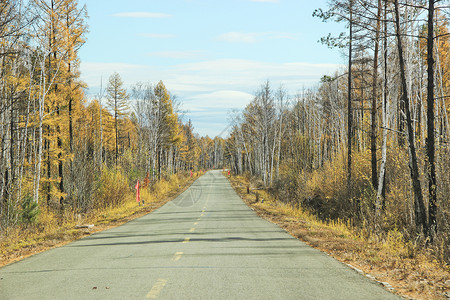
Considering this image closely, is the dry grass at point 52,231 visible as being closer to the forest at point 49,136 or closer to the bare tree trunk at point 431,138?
the forest at point 49,136

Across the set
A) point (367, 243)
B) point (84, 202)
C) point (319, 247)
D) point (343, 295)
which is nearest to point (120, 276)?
point (343, 295)

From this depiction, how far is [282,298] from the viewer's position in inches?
225

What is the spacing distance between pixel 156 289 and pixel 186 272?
1.38m

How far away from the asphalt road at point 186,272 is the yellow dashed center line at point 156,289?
15 millimetres

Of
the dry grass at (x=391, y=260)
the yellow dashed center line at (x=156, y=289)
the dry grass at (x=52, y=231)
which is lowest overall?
the dry grass at (x=52, y=231)

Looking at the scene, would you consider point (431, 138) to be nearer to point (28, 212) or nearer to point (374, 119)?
point (374, 119)

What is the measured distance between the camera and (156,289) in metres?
6.16

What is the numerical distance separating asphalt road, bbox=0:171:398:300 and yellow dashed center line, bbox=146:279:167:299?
0.05 ft

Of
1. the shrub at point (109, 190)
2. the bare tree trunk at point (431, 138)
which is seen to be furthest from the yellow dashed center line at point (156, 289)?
the shrub at point (109, 190)

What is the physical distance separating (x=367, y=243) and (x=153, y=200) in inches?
972

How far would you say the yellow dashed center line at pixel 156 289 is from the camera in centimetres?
576

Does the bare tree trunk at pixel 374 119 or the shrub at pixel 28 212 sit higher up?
the bare tree trunk at pixel 374 119

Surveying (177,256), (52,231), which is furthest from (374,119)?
(52,231)

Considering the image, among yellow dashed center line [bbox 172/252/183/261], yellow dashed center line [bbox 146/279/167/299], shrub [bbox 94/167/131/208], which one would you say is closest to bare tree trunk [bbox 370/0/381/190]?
yellow dashed center line [bbox 172/252/183/261]
